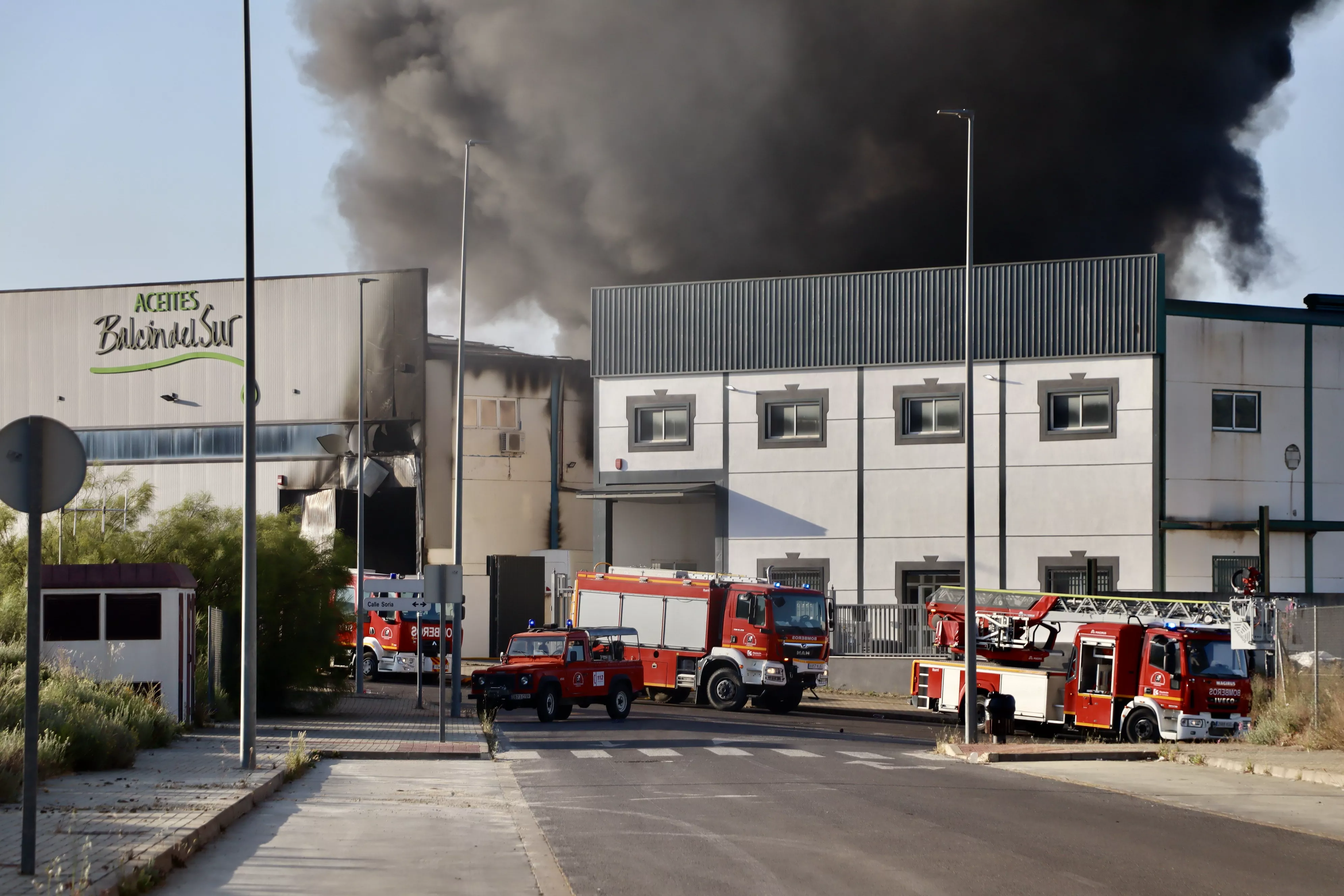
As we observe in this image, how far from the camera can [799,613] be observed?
31.0 metres

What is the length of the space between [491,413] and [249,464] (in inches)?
1372

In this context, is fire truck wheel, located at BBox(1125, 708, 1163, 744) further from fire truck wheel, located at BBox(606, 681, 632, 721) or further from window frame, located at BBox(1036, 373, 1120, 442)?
window frame, located at BBox(1036, 373, 1120, 442)

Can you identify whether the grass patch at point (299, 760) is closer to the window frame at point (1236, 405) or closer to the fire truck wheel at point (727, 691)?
the fire truck wheel at point (727, 691)

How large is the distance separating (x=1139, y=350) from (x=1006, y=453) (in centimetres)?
423

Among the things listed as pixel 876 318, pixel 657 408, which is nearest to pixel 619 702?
pixel 657 408

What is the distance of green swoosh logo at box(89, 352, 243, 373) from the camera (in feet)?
172

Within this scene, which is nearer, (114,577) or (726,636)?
(114,577)

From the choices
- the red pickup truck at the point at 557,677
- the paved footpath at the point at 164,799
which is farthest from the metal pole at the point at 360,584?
the paved footpath at the point at 164,799

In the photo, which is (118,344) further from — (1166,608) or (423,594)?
(1166,608)

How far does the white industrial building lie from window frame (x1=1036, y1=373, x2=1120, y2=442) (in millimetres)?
61

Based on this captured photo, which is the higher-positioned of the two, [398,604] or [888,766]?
[398,604]

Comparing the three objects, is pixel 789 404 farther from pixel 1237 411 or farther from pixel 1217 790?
pixel 1217 790

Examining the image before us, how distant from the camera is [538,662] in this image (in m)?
26.8

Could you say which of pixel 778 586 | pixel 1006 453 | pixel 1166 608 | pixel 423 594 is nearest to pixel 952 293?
pixel 1006 453
